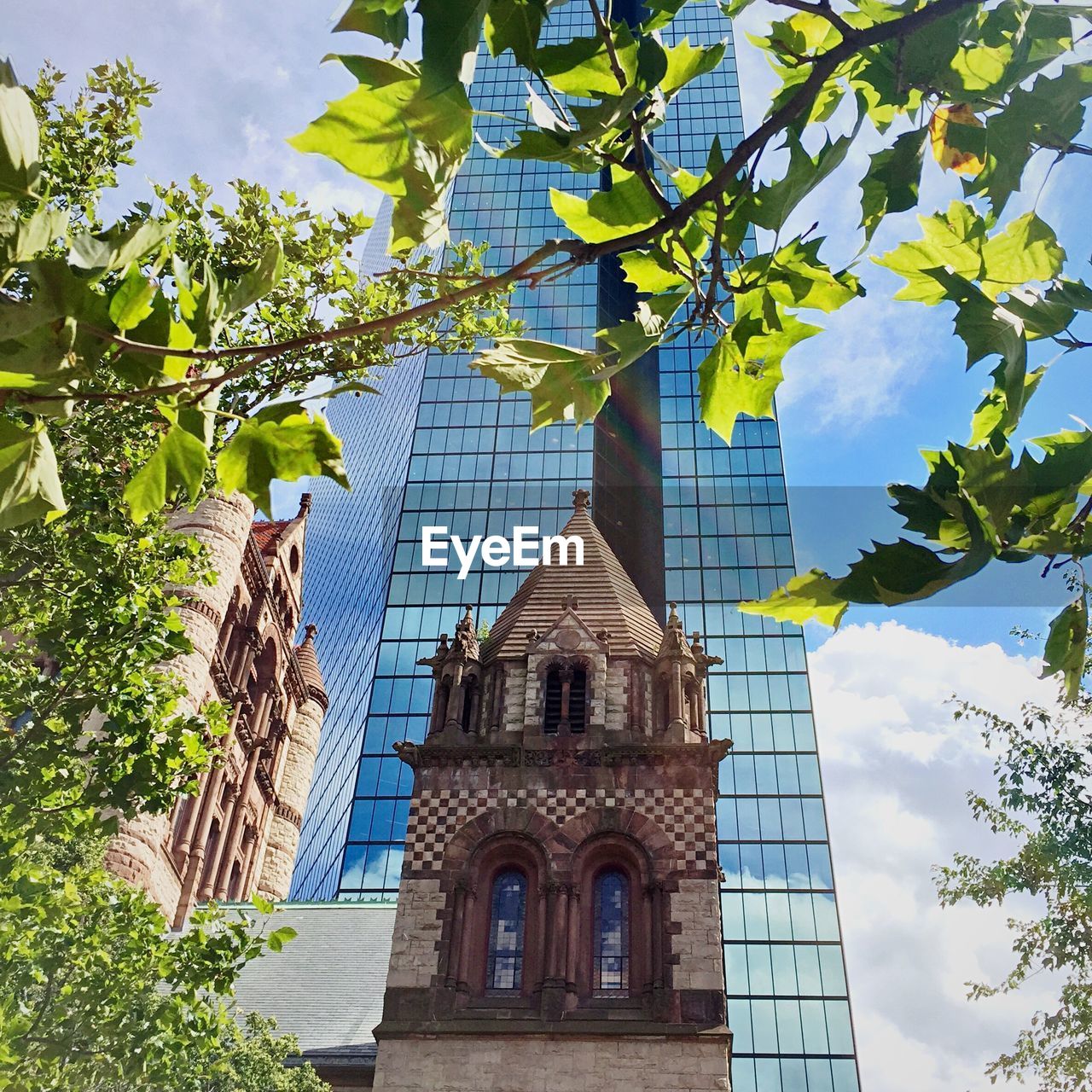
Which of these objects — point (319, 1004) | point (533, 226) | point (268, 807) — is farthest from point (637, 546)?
point (319, 1004)

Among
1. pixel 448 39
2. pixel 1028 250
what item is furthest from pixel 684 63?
pixel 448 39

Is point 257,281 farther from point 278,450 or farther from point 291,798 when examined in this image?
point 291,798

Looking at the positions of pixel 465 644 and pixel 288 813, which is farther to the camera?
pixel 288 813

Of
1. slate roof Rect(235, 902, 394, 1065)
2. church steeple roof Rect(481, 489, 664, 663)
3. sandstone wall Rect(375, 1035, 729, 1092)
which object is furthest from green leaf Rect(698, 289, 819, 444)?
slate roof Rect(235, 902, 394, 1065)

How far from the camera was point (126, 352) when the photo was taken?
2.01 metres

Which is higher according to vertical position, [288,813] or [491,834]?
[288,813]

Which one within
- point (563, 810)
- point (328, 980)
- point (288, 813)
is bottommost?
point (328, 980)

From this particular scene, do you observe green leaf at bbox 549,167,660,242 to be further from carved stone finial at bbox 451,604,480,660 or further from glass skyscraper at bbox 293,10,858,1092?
glass skyscraper at bbox 293,10,858,1092

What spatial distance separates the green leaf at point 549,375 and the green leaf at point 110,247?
0.65m

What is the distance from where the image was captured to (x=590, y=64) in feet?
6.85

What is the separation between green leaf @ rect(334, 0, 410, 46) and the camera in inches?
66.4

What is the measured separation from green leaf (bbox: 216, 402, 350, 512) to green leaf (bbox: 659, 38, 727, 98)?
1.10 meters

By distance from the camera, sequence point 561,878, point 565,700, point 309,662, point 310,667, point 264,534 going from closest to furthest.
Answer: point 561,878, point 565,700, point 264,534, point 310,667, point 309,662

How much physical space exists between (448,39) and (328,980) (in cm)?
3006
